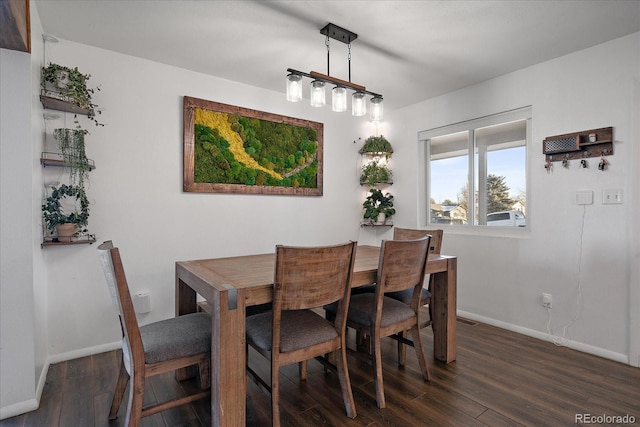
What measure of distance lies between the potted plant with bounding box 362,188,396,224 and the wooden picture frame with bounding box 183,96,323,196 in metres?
0.69

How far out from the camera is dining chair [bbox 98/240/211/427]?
1405 millimetres

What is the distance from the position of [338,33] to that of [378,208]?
220 centimetres

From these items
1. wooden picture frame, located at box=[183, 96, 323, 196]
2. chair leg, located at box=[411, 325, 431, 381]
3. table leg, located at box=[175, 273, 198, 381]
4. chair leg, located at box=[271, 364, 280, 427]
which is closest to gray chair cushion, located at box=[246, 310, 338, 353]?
chair leg, located at box=[271, 364, 280, 427]

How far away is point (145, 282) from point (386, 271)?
2.08 metres

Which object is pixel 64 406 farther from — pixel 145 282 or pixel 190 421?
pixel 145 282

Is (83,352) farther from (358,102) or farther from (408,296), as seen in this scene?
(358,102)

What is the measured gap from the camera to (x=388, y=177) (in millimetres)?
4105

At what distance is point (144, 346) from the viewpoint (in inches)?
59.9

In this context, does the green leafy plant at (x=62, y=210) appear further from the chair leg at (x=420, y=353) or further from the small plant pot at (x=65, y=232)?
the chair leg at (x=420, y=353)

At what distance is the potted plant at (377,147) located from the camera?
404cm

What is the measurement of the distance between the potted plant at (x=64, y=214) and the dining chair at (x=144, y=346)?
3.36 ft

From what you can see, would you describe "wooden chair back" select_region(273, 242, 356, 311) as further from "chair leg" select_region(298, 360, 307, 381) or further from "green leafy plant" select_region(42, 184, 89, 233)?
"green leafy plant" select_region(42, 184, 89, 233)

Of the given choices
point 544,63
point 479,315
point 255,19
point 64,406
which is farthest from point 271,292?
point 544,63

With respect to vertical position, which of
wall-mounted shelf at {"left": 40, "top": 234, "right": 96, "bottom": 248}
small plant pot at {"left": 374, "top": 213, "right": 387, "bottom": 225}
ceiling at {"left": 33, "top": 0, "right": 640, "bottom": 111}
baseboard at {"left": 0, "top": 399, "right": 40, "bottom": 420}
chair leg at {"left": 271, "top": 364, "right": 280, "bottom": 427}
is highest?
ceiling at {"left": 33, "top": 0, "right": 640, "bottom": 111}
